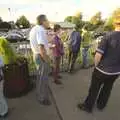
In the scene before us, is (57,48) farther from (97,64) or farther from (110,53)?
(110,53)

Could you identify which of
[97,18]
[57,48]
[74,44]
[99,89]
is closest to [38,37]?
[99,89]

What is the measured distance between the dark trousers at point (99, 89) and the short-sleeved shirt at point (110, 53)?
0.12 metres

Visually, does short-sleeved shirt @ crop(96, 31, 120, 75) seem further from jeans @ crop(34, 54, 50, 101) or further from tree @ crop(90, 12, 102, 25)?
tree @ crop(90, 12, 102, 25)

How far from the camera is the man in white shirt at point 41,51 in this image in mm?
4902

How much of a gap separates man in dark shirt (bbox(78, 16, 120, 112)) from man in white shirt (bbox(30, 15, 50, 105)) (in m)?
0.98

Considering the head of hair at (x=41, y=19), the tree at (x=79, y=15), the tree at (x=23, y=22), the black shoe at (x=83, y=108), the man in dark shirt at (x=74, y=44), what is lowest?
the tree at (x=23, y=22)

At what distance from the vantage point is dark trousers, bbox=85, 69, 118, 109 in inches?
182

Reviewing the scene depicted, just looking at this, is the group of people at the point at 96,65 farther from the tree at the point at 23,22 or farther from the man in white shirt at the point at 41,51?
the tree at the point at 23,22

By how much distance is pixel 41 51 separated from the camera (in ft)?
16.1

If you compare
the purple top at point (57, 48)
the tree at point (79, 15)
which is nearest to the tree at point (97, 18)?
the tree at point (79, 15)

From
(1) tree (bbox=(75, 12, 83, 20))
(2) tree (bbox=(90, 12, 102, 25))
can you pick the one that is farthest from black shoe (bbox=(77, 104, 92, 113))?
(1) tree (bbox=(75, 12, 83, 20))

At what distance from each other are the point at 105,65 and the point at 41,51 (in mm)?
1205

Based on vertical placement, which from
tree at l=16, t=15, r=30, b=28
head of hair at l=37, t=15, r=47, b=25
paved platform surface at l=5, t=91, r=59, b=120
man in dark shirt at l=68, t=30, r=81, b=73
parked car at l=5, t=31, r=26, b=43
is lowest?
tree at l=16, t=15, r=30, b=28

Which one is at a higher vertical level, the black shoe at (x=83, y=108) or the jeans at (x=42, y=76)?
the jeans at (x=42, y=76)
